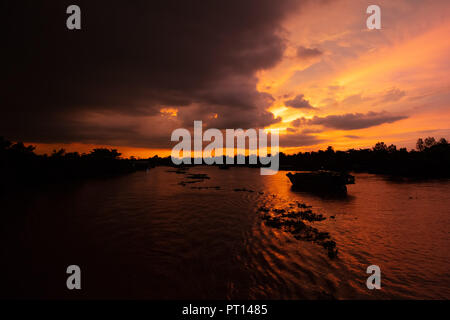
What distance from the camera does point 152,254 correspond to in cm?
1173

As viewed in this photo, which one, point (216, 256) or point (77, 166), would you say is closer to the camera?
point (216, 256)

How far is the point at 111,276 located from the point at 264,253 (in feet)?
29.6

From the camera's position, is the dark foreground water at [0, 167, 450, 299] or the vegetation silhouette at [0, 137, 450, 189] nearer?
the dark foreground water at [0, 167, 450, 299]

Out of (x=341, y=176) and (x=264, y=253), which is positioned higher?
(x=341, y=176)

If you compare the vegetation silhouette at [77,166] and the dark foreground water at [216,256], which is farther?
the vegetation silhouette at [77,166]

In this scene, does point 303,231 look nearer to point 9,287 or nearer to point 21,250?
point 9,287

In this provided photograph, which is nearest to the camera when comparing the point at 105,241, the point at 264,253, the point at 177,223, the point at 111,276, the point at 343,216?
the point at 111,276

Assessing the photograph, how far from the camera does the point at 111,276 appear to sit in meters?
9.28

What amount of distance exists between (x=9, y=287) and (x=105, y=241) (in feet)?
17.6

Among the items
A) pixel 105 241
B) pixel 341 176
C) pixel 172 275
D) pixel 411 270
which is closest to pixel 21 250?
pixel 105 241

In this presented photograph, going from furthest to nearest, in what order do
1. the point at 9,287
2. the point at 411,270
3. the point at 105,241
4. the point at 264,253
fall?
the point at 105,241
the point at 264,253
the point at 411,270
the point at 9,287

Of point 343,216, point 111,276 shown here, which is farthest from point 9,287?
point 343,216
